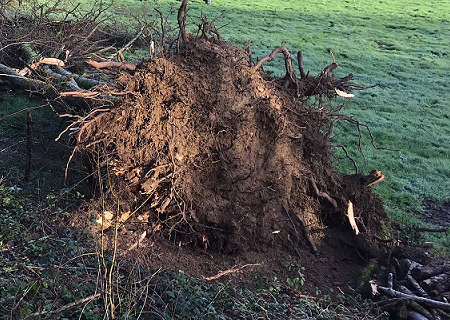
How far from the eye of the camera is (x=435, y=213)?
7.79 metres

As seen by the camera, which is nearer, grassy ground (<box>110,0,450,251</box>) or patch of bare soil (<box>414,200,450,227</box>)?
patch of bare soil (<box>414,200,450,227</box>)

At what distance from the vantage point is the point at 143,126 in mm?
5625

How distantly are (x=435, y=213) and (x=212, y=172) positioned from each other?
4021mm

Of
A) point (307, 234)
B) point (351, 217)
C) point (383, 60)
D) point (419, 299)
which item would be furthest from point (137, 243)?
point (383, 60)

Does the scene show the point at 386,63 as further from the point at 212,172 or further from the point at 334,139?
the point at 212,172

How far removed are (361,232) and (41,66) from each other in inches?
238

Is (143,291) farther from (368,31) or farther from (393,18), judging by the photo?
(393,18)

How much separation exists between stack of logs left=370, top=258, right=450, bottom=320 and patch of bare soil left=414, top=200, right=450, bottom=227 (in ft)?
6.48

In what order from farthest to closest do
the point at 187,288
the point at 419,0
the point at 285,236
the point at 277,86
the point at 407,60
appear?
the point at 419,0 < the point at 407,60 < the point at 277,86 < the point at 285,236 < the point at 187,288

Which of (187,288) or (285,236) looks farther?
(285,236)

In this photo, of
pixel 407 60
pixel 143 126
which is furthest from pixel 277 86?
pixel 407 60

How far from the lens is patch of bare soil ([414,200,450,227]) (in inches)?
296

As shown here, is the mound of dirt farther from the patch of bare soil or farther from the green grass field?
the green grass field

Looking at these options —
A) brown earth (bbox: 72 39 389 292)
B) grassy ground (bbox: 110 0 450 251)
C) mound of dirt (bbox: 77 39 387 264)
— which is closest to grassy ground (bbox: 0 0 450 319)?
grassy ground (bbox: 110 0 450 251)
